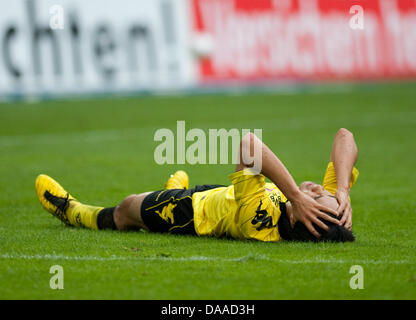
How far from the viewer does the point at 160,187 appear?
8.89 metres

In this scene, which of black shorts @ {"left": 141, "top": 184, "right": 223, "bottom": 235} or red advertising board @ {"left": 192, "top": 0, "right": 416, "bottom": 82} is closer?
black shorts @ {"left": 141, "top": 184, "right": 223, "bottom": 235}

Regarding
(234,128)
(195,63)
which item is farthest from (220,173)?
(195,63)

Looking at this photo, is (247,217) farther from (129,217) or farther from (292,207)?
(129,217)

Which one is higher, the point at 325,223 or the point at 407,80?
the point at 407,80

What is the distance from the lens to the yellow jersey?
5.62 m

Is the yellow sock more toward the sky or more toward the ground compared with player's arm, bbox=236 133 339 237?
more toward the ground

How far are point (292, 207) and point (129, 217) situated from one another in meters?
1.38

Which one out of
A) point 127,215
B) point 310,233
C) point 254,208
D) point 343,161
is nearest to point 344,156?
point 343,161

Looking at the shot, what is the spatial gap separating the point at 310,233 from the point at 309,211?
0.86 ft

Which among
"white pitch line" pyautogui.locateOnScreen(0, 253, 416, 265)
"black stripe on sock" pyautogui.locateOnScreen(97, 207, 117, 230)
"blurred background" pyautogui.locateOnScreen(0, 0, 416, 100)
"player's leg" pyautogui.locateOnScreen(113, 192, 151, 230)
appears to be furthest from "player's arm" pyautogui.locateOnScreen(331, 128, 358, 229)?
"blurred background" pyautogui.locateOnScreen(0, 0, 416, 100)

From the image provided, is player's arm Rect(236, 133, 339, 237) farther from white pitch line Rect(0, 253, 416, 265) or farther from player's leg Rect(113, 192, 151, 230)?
player's leg Rect(113, 192, 151, 230)

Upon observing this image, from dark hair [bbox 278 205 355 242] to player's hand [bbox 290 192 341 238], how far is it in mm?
39
